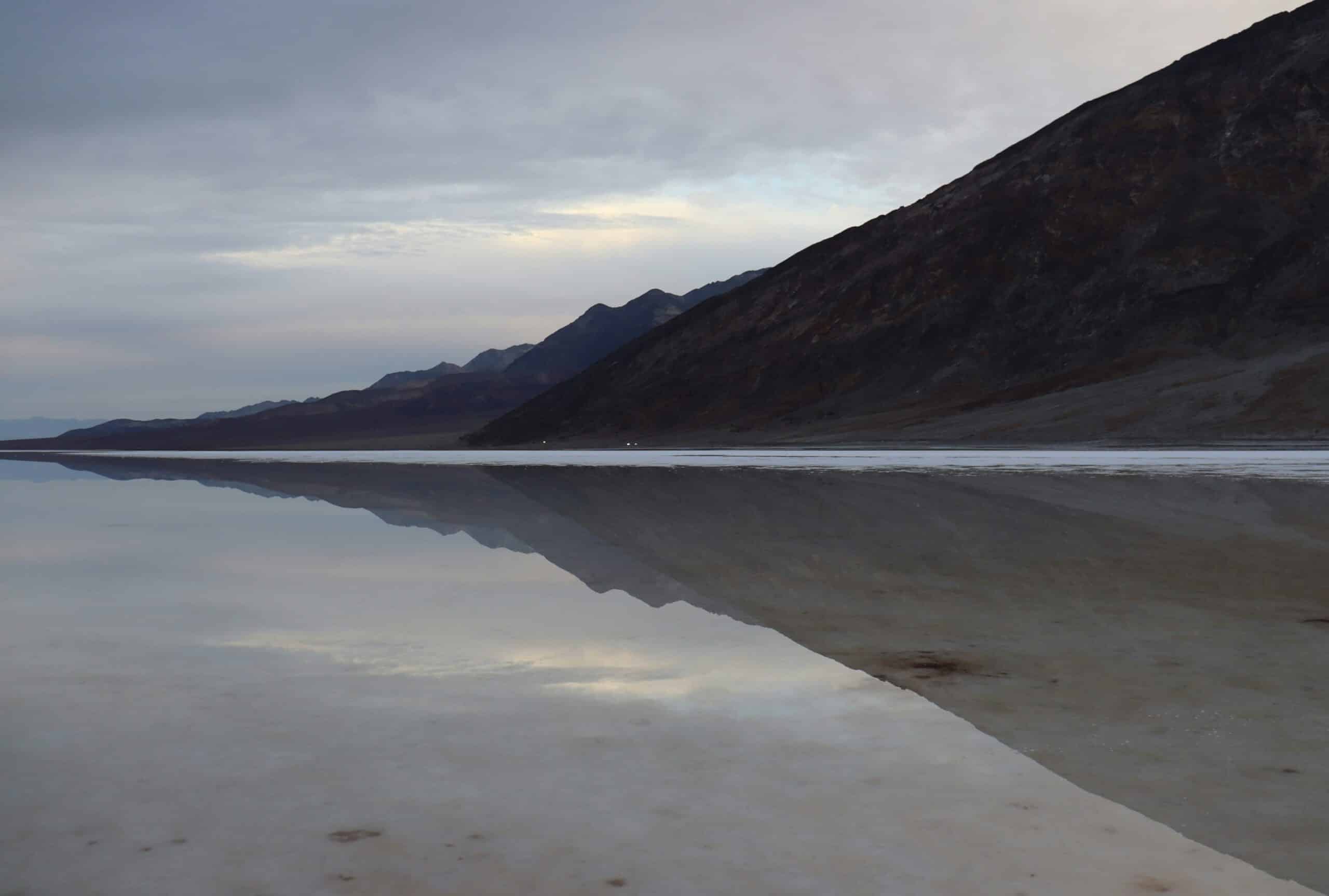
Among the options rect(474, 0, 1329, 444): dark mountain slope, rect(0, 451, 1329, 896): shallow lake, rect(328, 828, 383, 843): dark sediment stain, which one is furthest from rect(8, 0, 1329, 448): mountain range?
rect(328, 828, 383, 843): dark sediment stain

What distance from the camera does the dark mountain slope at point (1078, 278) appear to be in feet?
307

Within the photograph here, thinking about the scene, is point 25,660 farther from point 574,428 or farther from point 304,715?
point 574,428

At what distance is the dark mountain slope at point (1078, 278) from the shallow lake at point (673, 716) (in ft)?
231

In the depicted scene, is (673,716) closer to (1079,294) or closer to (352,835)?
(352,835)

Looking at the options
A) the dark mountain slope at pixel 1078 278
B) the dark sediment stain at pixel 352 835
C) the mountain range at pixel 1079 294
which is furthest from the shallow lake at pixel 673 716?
the dark mountain slope at pixel 1078 278

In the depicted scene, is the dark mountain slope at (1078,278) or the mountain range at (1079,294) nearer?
the mountain range at (1079,294)

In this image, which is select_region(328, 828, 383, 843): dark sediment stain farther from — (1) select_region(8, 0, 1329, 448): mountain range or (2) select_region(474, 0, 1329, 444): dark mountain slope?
(2) select_region(474, 0, 1329, 444): dark mountain slope

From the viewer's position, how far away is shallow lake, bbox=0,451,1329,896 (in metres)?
4.37

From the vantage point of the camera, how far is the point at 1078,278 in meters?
105

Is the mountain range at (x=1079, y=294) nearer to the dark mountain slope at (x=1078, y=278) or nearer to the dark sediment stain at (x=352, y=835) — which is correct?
the dark mountain slope at (x=1078, y=278)

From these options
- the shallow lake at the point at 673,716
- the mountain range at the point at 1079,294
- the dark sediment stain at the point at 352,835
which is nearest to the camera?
the shallow lake at the point at 673,716

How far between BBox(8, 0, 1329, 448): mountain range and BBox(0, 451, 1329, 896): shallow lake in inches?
Result: 2629

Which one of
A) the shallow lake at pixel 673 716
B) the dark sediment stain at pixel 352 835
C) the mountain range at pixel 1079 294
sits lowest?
the shallow lake at pixel 673 716

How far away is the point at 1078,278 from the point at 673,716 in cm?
10424
